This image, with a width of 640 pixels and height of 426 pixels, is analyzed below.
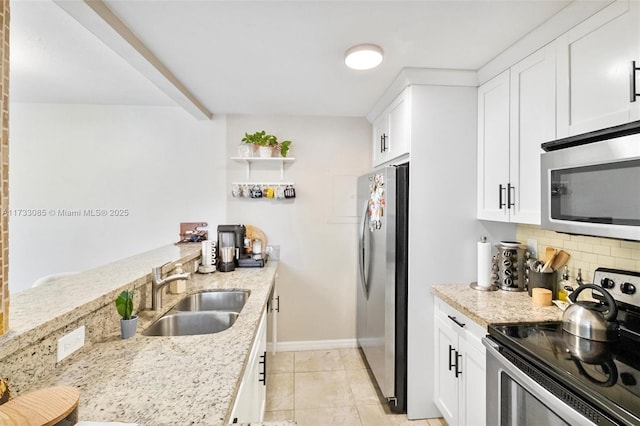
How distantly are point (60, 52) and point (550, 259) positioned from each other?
3.11m

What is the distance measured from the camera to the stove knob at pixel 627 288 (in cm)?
142

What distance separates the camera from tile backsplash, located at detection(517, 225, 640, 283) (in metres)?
1.50

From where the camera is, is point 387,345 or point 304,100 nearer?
point 387,345

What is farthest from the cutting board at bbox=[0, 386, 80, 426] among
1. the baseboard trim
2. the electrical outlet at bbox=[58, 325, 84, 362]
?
the baseboard trim

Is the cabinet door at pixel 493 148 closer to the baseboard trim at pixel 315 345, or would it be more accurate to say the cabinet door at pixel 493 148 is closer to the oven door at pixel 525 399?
the oven door at pixel 525 399

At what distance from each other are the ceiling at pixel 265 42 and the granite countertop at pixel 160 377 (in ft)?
4.69

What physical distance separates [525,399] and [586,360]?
0.86 ft

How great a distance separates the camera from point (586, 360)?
1163 millimetres

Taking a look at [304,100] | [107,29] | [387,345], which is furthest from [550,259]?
[107,29]

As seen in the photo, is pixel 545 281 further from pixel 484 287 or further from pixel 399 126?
pixel 399 126

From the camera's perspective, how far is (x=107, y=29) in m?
1.50

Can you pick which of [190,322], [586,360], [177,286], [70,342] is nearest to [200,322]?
[190,322]

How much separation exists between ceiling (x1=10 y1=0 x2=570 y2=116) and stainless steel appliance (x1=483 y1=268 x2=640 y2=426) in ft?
4.44

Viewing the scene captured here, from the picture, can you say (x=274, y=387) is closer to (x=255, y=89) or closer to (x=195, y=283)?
(x=195, y=283)
